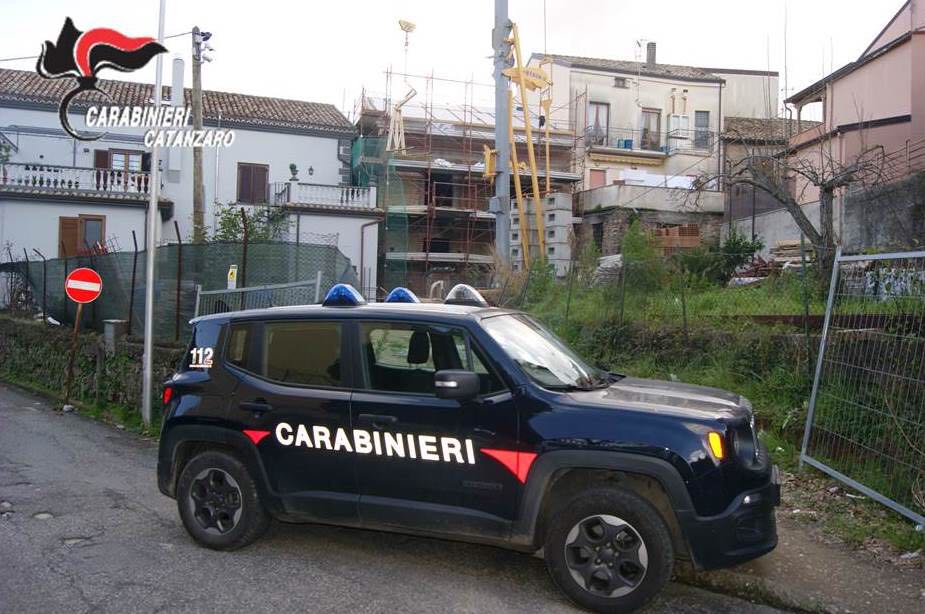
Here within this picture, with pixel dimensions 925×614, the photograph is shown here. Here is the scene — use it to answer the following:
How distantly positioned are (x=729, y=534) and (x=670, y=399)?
33.2 inches

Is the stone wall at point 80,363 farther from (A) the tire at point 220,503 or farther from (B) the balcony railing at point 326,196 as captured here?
(B) the balcony railing at point 326,196

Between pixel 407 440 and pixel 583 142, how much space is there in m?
34.6

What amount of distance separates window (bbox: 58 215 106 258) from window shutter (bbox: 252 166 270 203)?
6032 mm

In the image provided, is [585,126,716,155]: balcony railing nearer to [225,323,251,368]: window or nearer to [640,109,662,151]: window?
[640,109,662,151]: window

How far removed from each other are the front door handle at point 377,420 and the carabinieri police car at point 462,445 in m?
0.02

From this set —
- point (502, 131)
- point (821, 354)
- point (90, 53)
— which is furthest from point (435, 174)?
point (821, 354)

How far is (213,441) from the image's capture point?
5.27 m

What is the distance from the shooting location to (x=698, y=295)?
10.7 meters

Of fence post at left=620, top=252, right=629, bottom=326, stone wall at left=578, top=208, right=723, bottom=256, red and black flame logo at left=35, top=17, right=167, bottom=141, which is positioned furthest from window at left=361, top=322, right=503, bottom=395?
stone wall at left=578, top=208, right=723, bottom=256

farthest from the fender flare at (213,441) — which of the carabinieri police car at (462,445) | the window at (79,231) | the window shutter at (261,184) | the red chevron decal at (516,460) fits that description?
the window shutter at (261,184)

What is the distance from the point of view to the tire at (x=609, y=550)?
4.17 m

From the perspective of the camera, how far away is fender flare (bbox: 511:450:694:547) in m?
4.13

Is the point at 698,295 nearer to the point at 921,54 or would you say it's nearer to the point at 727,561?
the point at 727,561

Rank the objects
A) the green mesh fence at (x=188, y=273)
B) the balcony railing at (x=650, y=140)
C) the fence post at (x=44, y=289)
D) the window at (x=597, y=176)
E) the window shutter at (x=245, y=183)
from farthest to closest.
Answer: the balcony railing at (x=650, y=140) < the window at (x=597, y=176) < the window shutter at (x=245, y=183) < the fence post at (x=44, y=289) < the green mesh fence at (x=188, y=273)
